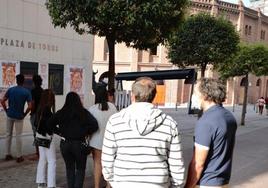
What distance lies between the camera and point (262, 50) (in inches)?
878

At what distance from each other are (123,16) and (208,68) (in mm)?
35367

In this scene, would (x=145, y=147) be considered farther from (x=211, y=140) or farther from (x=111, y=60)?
(x=111, y=60)

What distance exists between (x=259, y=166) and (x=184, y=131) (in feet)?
20.2

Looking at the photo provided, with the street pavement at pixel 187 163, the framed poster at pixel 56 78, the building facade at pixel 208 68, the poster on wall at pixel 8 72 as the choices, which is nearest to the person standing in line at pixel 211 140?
the street pavement at pixel 187 163

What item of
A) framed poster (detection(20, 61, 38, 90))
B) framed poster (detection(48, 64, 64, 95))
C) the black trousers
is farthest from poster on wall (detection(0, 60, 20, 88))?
the black trousers

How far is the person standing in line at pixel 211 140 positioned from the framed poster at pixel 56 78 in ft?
33.0

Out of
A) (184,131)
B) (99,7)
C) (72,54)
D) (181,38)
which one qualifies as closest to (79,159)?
(99,7)

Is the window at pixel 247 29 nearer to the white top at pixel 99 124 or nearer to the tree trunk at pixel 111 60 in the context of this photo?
the tree trunk at pixel 111 60

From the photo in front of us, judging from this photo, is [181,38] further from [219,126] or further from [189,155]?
[219,126]

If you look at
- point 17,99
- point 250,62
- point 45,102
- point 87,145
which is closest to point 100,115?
point 87,145

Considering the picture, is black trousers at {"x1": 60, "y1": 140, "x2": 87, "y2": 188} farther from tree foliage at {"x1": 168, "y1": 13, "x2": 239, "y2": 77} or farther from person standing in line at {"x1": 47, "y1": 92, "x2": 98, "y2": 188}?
tree foliage at {"x1": 168, "y1": 13, "x2": 239, "y2": 77}

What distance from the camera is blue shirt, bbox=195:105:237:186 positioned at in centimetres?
330

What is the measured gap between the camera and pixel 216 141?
334cm

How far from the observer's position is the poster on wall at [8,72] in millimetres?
11306
